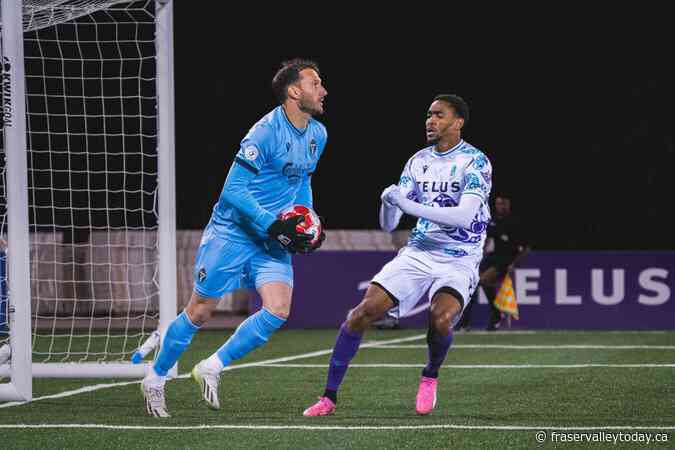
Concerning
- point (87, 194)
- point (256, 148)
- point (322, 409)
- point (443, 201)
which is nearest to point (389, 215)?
point (443, 201)

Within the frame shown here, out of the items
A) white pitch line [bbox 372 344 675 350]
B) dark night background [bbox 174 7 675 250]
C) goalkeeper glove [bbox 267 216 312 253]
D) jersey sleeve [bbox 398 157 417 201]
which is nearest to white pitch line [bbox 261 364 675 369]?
white pitch line [bbox 372 344 675 350]

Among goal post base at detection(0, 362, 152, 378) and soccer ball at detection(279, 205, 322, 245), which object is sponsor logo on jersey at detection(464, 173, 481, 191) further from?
goal post base at detection(0, 362, 152, 378)

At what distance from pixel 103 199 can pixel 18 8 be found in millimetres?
14873

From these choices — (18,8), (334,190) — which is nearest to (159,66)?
(18,8)

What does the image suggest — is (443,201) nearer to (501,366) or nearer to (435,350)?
(435,350)

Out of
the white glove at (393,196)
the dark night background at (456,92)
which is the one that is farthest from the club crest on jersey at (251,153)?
the dark night background at (456,92)

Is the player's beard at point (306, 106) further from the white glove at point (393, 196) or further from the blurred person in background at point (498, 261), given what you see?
the blurred person in background at point (498, 261)

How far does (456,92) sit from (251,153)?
596 inches

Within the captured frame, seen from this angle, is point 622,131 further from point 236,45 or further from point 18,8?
point 18,8

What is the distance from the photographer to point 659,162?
21.5 m

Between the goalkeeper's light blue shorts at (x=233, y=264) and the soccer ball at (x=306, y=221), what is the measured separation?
0.95 feet

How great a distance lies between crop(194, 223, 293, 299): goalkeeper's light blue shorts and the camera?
709 centimetres

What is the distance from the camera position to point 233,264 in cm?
711

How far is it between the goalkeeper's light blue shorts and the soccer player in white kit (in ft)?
1.97
